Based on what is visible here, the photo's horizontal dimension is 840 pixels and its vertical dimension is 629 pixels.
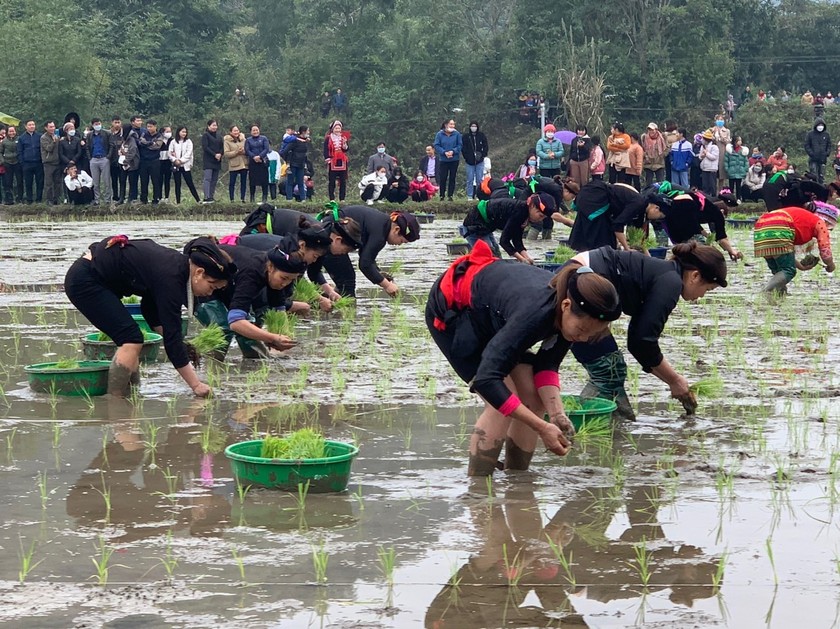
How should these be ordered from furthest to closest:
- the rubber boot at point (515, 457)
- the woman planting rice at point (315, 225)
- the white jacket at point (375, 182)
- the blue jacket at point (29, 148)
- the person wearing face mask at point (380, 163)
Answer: the person wearing face mask at point (380, 163) < the white jacket at point (375, 182) < the blue jacket at point (29, 148) < the woman planting rice at point (315, 225) < the rubber boot at point (515, 457)

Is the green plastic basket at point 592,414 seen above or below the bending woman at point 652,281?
below

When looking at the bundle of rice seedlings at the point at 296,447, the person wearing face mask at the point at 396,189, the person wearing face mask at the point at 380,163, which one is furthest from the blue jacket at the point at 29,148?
the bundle of rice seedlings at the point at 296,447

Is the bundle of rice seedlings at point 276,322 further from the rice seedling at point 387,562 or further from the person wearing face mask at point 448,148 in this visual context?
the person wearing face mask at point 448,148

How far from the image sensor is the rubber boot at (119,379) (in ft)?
26.9

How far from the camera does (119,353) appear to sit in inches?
324

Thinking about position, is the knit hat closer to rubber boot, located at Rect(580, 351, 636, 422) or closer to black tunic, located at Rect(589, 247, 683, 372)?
rubber boot, located at Rect(580, 351, 636, 422)

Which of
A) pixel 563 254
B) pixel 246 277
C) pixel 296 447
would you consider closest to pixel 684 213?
pixel 563 254

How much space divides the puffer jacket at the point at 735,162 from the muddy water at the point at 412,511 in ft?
59.6

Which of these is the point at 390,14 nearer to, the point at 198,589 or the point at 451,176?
the point at 451,176

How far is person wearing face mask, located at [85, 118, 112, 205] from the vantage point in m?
25.3

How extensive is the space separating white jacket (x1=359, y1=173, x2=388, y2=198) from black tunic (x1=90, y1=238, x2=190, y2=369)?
62.2ft

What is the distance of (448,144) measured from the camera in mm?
27594

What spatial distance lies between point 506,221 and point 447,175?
15897 mm

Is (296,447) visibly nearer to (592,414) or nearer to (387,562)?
(387,562)
